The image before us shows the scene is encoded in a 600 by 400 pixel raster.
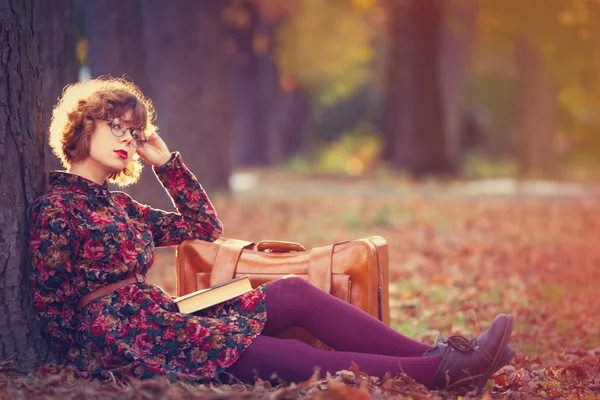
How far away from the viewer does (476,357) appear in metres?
3.86

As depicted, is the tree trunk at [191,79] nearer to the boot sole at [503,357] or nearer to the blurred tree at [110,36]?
the blurred tree at [110,36]

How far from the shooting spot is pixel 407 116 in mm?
20672

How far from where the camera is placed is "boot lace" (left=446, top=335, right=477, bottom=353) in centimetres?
389

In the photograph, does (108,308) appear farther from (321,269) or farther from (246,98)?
(246,98)

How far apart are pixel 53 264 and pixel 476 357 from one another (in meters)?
1.86

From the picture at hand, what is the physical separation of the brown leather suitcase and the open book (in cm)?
25

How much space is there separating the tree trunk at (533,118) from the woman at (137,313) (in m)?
19.0

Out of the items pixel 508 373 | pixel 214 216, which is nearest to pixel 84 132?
pixel 214 216

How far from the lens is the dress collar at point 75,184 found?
13.0ft

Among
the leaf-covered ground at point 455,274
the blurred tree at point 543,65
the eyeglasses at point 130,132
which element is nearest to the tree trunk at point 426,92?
the blurred tree at point 543,65

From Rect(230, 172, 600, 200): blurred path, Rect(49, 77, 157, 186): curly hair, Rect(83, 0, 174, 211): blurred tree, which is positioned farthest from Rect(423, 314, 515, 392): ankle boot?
Rect(230, 172, 600, 200): blurred path

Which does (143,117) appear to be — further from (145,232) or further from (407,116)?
(407,116)

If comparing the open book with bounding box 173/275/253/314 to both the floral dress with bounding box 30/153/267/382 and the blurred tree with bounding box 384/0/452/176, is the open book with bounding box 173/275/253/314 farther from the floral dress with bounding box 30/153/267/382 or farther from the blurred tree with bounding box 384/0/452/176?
the blurred tree with bounding box 384/0/452/176

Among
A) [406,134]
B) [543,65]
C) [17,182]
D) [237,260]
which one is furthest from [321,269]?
[543,65]
